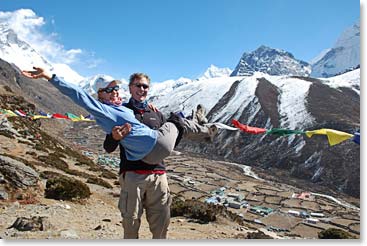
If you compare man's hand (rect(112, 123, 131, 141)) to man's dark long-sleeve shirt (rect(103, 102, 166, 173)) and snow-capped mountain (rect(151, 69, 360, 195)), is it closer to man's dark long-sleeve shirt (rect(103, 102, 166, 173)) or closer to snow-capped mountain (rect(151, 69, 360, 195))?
man's dark long-sleeve shirt (rect(103, 102, 166, 173))

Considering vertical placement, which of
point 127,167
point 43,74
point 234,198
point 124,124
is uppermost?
point 43,74

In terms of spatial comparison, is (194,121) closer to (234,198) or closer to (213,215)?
(213,215)

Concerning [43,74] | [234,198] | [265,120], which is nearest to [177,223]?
[43,74]

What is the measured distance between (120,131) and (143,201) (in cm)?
72

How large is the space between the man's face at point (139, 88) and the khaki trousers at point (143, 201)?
0.73 meters

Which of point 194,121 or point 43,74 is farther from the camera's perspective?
point 194,121

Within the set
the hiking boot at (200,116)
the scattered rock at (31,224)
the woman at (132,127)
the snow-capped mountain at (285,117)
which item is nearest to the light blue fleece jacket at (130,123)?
the woman at (132,127)

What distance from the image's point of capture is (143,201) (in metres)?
3.48

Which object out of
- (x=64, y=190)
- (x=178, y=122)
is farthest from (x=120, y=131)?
(x=64, y=190)

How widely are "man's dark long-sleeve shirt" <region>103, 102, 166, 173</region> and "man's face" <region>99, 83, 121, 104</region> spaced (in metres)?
0.14

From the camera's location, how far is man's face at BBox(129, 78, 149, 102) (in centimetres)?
353

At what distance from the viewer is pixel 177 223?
9.39m

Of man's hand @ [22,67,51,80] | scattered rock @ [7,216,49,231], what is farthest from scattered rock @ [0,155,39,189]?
man's hand @ [22,67,51,80]

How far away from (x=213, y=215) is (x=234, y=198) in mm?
30125
